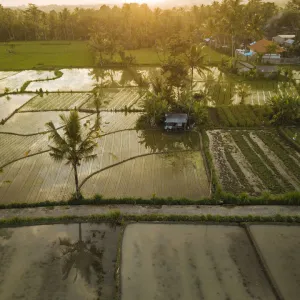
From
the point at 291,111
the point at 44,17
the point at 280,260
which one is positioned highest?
the point at 44,17

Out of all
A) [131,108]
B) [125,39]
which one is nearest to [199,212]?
[131,108]

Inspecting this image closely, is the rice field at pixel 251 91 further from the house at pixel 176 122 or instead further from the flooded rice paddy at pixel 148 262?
the flooded rice paddy at pixel 148 262

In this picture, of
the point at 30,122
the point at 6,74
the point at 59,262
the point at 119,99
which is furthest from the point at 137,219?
the point at 6,74

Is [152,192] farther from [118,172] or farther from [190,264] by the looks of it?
[190,264]

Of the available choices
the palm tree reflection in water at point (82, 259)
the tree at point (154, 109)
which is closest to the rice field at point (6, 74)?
the tree at point (154, 109)

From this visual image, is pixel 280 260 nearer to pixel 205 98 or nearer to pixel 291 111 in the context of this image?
pixel 291 111

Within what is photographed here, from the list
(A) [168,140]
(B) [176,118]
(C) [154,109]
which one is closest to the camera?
(A) [168,140]

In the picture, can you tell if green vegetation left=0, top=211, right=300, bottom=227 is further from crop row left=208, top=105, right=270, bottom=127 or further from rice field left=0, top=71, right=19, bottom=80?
rice field left=0, top=71, right=19, bottom=80
